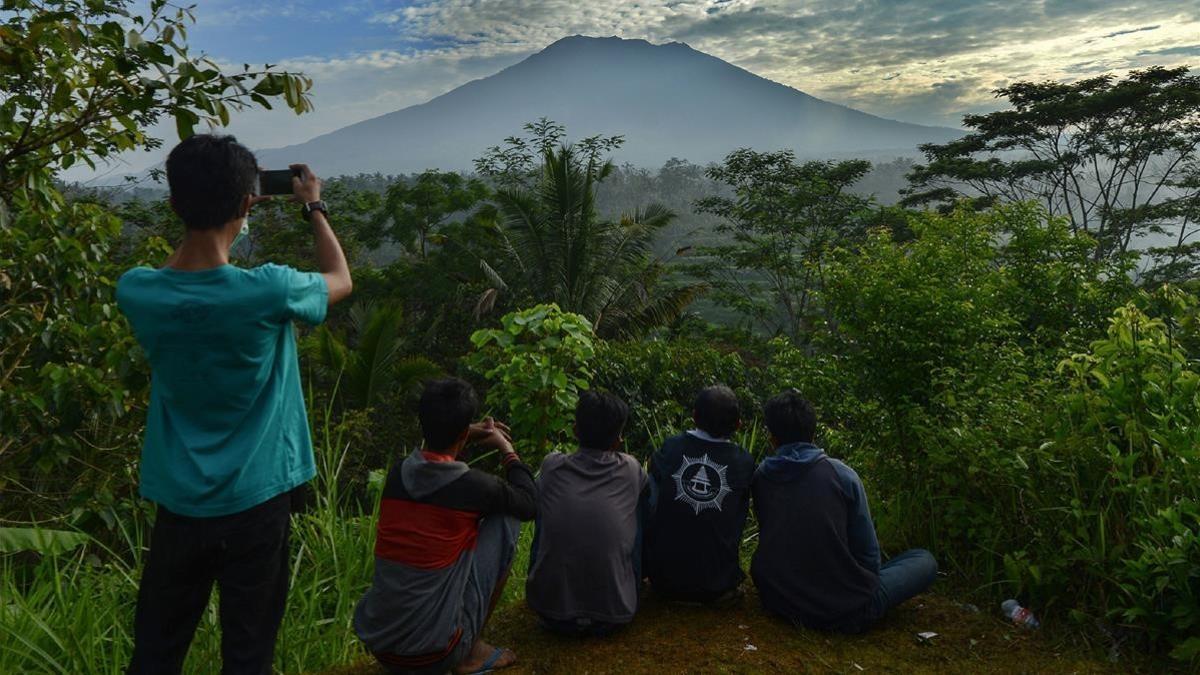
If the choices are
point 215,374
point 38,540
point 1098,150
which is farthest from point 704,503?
point 1098,150

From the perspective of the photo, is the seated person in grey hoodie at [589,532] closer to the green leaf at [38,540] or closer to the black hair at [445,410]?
the black hair at [445,410]

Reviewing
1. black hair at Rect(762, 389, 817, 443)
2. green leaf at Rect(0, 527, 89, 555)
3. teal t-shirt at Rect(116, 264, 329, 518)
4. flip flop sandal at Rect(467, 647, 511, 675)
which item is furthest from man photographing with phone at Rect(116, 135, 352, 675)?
black hair at Rect(762, 389, 817, 443)

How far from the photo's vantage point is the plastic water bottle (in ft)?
10.1

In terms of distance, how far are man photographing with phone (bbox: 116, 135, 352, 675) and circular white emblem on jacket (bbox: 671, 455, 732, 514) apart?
1.66 meters

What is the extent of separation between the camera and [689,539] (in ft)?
10.3

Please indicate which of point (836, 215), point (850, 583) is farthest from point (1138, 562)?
point (836, 215)

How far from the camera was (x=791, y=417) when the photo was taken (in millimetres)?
3062

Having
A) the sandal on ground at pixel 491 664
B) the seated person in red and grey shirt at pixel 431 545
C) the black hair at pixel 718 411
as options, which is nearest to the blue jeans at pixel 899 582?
the black hair at pixel 718 411

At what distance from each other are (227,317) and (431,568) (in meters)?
1.09

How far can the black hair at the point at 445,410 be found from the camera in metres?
2.44

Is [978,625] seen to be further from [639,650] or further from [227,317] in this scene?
[227,317]

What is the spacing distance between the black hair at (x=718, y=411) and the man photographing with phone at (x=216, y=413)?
5.41 ft

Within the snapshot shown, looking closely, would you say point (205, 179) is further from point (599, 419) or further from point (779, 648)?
point (779, 648)

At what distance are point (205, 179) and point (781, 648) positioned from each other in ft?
8.20
